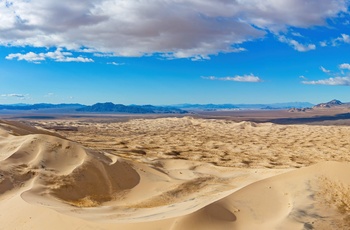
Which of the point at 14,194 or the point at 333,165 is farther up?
the point at 333,165

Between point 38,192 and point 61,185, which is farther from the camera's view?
point 61,185

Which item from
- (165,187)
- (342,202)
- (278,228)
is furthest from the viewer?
(165,187)

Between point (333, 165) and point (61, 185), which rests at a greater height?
point (333, 165)

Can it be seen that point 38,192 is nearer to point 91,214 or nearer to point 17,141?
point 91,214

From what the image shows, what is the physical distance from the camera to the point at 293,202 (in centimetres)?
516

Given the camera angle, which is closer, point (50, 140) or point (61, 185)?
point (61, 185)

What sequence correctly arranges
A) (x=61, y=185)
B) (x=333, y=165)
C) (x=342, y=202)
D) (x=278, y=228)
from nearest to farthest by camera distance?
(x=278, y=228), (x=342, y=202), (x=333, y=165), (x=61, y=185)

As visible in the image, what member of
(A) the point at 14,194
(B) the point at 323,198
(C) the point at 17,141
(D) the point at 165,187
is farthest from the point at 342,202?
(C) the point at 17,141

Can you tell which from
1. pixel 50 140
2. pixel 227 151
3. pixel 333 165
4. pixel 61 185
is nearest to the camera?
pixel 333 165

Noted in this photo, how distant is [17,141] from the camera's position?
29.2 ft

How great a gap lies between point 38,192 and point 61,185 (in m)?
0.61

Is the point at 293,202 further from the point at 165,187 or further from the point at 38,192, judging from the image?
the point at 38,192

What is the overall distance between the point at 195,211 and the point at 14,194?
3.51m

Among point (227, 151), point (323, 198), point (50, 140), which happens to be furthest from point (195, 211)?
point (227, 151)
